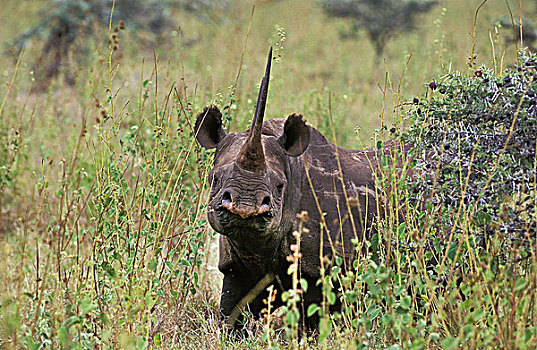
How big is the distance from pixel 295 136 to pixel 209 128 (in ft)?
2.02

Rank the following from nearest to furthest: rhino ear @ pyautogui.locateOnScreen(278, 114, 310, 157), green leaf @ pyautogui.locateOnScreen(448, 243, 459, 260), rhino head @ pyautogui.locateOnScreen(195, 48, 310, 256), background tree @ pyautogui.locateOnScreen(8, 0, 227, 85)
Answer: green leaf @ pyautogui.locateOnScreen(448, 243, 459, 260)
rhino head @ pyautogui.locateOnScreen(195, 48, 310, 256)
rhino ear @ pyautogui.locateOnScreen(278, 114, 310, 157)
background tree @ pyautogui.locateOnScreen(8, 0, 227, 85)

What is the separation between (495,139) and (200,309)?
2.53m

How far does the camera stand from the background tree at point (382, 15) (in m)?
17.1

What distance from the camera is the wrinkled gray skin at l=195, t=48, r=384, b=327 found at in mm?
3982

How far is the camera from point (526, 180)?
388cm

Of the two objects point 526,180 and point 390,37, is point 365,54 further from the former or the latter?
point 526,180

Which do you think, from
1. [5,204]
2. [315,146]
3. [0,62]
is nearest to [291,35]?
[0,62]

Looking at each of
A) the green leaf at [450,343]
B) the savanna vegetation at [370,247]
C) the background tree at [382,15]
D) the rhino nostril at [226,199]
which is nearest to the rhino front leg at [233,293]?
the savanna vegetation at [370,247]

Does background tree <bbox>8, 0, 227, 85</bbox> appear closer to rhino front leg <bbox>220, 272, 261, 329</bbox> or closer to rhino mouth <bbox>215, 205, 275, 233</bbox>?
rhino front leg <bbox>220, 272, 261, 329</bbox>

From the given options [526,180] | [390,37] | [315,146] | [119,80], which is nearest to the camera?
[526,180]

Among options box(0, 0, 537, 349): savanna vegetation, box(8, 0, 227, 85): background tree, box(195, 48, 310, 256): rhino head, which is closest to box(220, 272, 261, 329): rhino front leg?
box(0, 0, 537, 349): savanna vegetation

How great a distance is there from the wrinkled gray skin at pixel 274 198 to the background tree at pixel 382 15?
1249 cm

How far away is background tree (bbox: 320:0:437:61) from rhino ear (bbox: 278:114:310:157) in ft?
42.1

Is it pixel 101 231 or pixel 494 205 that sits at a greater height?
pixel 494 205
